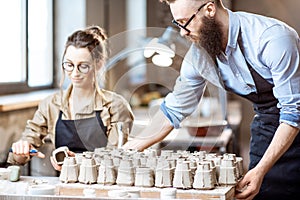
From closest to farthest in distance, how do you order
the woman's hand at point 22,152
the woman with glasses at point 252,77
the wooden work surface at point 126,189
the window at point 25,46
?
the wooden work surface at point 126,189 < the woman with glasses at point 252,77 < the woman's hand at point 22,152 < the window at point 25,46

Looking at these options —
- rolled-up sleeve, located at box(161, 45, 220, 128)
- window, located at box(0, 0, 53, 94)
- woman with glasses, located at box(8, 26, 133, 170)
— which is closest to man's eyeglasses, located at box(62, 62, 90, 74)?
woman with glasses, located at box(8, 26, 133, 170)

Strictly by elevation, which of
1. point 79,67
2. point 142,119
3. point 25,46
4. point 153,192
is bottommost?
point 153,192

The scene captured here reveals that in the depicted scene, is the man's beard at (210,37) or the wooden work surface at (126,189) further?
the man's beard at (210,37)

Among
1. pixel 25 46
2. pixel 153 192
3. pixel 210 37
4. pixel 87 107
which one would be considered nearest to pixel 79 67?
pixel 87 107

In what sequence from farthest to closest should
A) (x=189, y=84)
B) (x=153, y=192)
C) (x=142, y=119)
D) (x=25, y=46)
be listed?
(x=25, y=46) → (x=142, y=119) → (x=189, y=84) → (x=153, y=192)

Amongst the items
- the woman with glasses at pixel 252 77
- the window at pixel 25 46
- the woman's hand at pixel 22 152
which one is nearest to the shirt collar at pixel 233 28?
the woman with glasses at pixel 252 77

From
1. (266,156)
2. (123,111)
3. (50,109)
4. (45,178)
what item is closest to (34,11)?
(50,109)

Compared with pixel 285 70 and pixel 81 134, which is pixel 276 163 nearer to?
pixel 285 70

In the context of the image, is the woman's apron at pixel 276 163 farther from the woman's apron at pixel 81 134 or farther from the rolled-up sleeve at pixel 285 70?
the woman's apron at pixel 81 134

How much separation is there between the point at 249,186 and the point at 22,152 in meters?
0.48

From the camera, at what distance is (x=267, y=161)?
126 cm

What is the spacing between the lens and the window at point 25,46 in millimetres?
2078

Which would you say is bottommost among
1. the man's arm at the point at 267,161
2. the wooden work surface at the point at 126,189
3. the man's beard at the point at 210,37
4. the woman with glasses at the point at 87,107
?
the wooden work surface at the point at 126,189

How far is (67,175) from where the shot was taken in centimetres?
122
